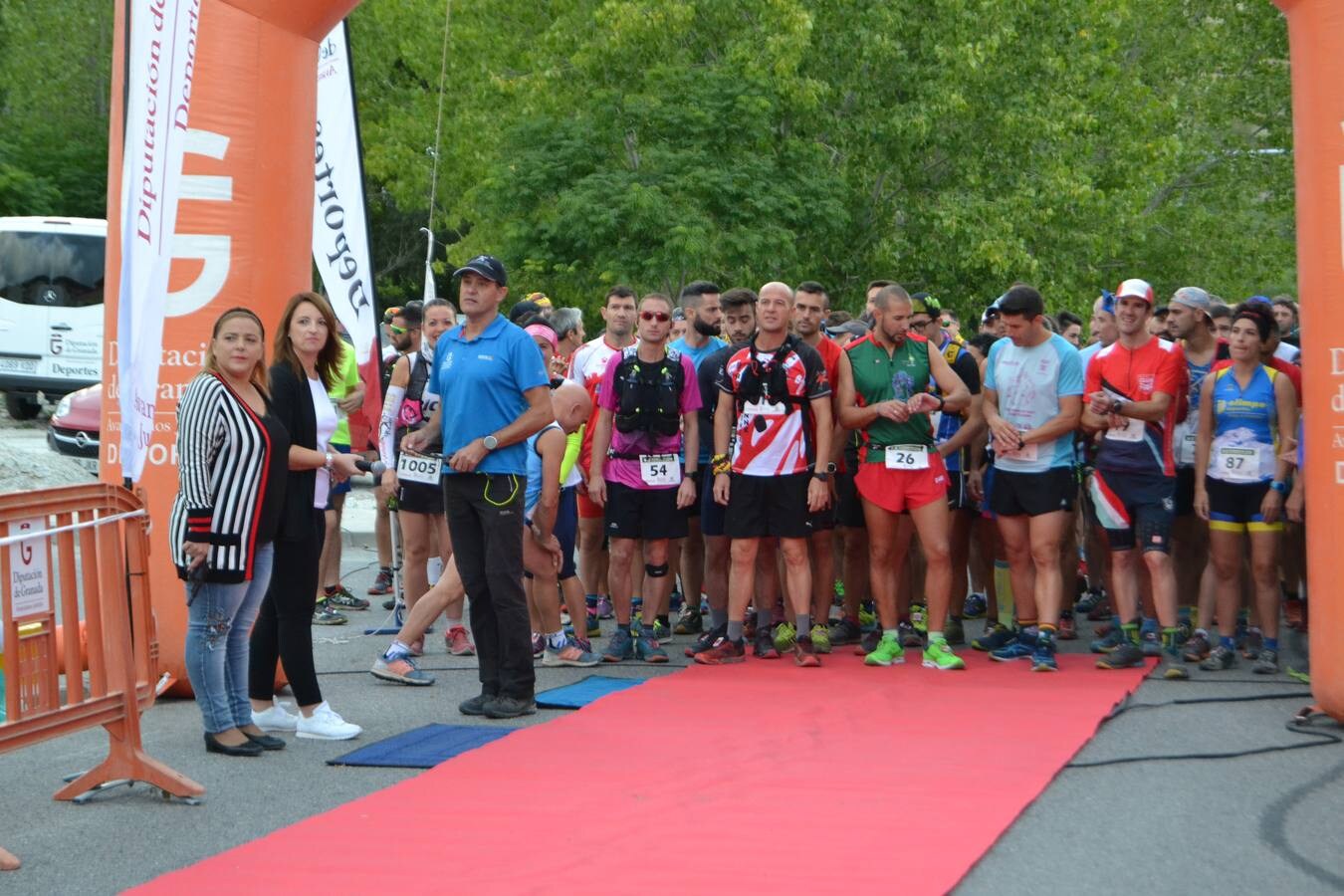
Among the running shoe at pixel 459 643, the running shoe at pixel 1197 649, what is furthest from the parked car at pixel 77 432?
the running shoe at pixel 1197 649

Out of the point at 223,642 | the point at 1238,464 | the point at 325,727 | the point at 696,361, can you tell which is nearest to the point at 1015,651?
the point at 1238,464

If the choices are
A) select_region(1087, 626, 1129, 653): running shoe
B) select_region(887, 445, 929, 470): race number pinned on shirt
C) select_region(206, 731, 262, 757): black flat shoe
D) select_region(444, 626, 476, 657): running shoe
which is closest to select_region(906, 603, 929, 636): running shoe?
select_region(1087, 626, 1129, 653): running shoe

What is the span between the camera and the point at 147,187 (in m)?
7.71

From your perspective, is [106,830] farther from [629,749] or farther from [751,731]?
[751,731]

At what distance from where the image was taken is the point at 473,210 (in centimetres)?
3033

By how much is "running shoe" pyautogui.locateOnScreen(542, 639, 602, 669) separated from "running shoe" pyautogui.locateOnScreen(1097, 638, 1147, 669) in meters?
2.85

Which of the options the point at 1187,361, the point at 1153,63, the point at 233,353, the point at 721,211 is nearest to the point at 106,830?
the point at 233,353

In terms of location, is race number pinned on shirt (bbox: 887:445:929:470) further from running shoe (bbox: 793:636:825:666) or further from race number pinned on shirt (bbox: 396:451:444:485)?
race number pinned on shirt (bbox: 396:451:444:485)

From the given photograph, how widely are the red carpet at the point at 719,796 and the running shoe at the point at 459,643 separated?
5.33 feet

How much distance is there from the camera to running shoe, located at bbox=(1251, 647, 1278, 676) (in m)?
9.13

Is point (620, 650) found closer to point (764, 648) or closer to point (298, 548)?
point (764, 648)


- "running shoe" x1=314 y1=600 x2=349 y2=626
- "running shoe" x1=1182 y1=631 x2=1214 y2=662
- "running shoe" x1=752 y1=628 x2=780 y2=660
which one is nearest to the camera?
"running shoe" x1=1182 y1=631 x2=1214 y2=662

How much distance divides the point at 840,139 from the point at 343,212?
1551 centimetres

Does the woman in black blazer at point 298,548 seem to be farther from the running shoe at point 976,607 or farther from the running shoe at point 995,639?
the running shoe at point 976,607
